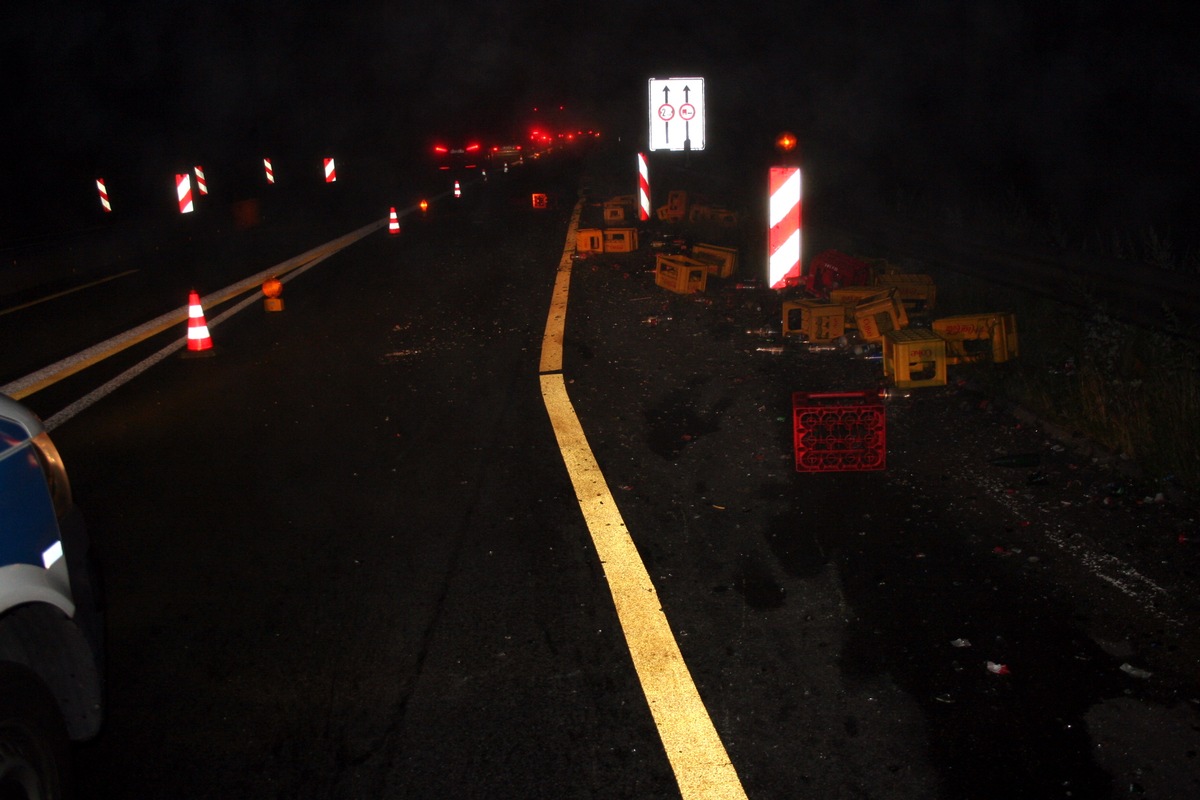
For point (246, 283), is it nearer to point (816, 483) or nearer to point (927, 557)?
point (816, 483)

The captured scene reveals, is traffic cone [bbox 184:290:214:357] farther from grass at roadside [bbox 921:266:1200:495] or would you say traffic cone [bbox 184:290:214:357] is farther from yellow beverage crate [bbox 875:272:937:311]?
grass at roadside [bbox 921:266:1200:495]

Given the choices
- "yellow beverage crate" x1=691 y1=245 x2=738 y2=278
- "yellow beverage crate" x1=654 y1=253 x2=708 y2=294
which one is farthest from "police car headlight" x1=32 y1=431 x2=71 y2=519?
"yellow beverage crate" x1=691 y1=245 x2=738 y2=278

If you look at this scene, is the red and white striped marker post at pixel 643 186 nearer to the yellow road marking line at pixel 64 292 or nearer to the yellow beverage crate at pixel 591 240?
the yellow beverage crate at pixel 591 240

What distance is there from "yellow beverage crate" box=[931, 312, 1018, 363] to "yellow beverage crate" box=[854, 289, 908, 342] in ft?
2.01

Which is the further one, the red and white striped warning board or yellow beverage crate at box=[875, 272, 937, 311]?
the red and white striped warning board

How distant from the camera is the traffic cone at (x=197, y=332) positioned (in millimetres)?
9586

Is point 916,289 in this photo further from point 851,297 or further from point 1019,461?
point 1019,461

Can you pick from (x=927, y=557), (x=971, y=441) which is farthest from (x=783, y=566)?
(x=971, y=441)

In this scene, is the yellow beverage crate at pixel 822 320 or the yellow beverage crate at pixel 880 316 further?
the yellow beverage crate at pixel 822 320

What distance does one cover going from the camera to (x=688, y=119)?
62.3ft

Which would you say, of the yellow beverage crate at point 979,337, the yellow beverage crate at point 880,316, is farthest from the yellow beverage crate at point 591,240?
the yellow beverage crate at point 979,337

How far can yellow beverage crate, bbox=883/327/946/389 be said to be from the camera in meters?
7.14

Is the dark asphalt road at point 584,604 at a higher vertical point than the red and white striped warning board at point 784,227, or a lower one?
lower

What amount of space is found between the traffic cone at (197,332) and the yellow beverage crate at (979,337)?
6.78 m
